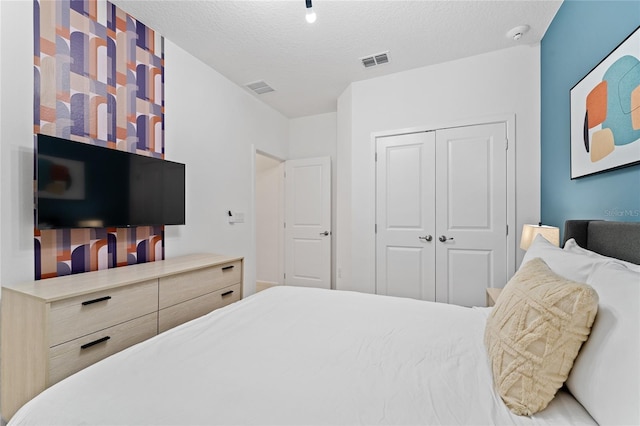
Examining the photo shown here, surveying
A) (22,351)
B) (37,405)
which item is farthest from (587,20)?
(22,351)

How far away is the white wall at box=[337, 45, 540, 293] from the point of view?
8.77ft

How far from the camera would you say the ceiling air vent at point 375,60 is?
9.27 ft

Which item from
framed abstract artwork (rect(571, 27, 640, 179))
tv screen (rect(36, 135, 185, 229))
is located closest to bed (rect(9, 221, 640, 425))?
framed abstract artwork (rect(571, 27, 640, 179))

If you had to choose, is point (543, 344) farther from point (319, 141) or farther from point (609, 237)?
point (319, 141)

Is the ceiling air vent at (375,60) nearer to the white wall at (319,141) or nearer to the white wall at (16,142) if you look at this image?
the white wall at (319,141)

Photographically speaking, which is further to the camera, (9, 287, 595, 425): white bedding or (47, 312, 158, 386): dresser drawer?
(47, 312, 158, 386): dresser drawer

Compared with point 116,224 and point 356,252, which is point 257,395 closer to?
point 116,224

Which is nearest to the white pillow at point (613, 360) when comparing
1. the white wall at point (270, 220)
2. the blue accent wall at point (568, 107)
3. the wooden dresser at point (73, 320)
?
the blue accent wall at point (568, 107)

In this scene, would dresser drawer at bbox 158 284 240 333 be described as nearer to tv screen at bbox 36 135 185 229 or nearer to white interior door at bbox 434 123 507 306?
tv screen at bbox 36 135 185 229

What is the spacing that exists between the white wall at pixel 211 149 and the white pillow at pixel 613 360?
8.91 ft

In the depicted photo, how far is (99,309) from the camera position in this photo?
1.53 m

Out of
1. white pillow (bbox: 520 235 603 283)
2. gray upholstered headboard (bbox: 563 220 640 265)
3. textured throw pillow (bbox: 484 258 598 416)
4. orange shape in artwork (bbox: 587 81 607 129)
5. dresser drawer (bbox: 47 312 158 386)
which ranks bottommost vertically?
dresser drawer (bbox: 47 312 158 386)

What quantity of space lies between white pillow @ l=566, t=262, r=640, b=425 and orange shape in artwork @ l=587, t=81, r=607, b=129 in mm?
1163

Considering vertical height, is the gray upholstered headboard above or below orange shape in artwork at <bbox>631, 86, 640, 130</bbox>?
below
